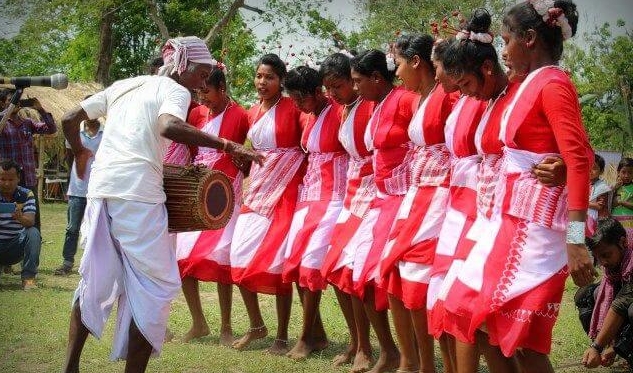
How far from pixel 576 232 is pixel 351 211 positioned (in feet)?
9.23

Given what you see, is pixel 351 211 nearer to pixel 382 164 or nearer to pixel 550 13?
pixel 382 164

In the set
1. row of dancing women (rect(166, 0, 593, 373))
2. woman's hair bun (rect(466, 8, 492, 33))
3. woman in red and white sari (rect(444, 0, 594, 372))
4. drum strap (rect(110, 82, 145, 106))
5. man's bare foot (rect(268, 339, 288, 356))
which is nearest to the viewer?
woman in red and white sari (rect(444, 0, 594, 372))

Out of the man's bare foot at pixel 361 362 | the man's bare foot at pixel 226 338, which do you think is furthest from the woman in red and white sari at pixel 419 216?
the man's bare foot at pixel 226 338

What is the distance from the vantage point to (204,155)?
734 cm

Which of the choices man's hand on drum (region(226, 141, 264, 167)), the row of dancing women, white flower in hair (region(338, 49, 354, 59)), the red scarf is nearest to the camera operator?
the row of dancing women

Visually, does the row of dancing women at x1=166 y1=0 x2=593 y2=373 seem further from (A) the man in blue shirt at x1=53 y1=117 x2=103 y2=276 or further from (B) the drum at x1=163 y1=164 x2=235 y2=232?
(A) the man in blue shirt at x1=53 y1=117 x2=103 y2=276

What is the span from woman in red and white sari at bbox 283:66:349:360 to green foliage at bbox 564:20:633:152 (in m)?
23.4

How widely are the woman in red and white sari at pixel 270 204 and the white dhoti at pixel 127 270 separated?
183 cm

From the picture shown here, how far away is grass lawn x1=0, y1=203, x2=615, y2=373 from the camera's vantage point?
244 inches

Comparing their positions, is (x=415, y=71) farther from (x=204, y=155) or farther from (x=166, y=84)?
(x=204, y=155)

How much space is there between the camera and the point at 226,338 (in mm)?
7141

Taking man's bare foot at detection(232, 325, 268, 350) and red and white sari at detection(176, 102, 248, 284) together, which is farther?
red and white sari at detection(176, 102, 248, 284)

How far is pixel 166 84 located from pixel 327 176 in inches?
71.6

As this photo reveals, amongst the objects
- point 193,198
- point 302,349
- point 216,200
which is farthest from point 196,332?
point 193,198
